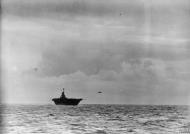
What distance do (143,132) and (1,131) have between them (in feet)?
53.9

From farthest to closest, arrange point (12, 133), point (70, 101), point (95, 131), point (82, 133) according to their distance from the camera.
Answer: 1. point (70, 101)
2. point (95, 131)
3. point (82, 133)
4. point (12, 133)

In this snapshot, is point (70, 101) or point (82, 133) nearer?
point (82, 133)

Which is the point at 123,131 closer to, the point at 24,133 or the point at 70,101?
the point at 24,133

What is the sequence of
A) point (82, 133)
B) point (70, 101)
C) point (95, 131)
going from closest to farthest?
1. point (82, 133)
2. point (95, 131)
3. point (70, 101)

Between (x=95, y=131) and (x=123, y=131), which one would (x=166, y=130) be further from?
(x=95, y=131)

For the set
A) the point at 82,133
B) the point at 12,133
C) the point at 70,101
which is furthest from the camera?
the point at 70,101

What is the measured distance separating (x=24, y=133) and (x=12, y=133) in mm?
1382

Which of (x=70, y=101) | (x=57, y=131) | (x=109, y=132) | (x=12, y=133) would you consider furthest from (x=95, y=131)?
(x=70, y=101)

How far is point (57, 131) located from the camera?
4156 centimetres

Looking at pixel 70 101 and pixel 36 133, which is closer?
pixel 36 133

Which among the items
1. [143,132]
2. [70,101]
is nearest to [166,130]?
[143,132]

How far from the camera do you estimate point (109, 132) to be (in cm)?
4222

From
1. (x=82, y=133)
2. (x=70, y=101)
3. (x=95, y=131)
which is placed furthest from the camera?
(x=70, y=101)

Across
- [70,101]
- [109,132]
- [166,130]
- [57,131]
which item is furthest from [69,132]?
[70,101]
